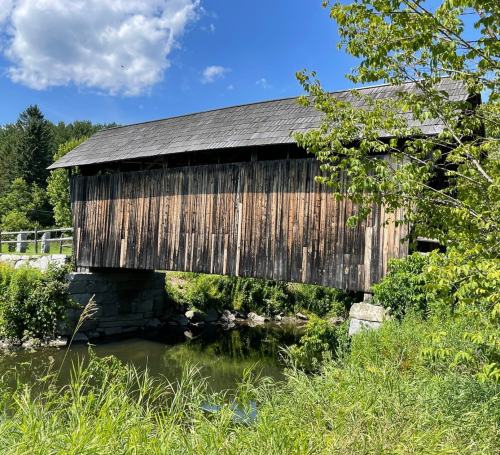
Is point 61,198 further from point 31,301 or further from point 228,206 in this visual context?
point 228,206

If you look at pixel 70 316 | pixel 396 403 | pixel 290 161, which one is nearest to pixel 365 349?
pixel 396 403

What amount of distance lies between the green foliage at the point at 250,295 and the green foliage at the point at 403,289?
8.26m

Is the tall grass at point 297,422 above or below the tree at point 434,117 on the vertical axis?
below

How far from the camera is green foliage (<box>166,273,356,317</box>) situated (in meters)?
14.8

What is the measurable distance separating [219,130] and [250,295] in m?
7.88

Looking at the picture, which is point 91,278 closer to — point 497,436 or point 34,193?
point 497,436

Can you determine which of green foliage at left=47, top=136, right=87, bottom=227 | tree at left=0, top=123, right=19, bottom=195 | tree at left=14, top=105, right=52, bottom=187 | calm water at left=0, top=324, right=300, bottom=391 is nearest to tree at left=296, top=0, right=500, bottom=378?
calm water at left=0, top=324, right=300, bottom=391

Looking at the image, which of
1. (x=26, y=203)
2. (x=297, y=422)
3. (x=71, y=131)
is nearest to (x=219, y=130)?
(x=297, y=422)

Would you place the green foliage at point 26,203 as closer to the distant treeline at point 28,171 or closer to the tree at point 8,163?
the distant treeline at point 28,171

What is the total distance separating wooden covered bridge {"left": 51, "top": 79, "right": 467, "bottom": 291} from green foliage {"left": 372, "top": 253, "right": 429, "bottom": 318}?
1.93 ft

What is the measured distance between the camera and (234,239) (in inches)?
346

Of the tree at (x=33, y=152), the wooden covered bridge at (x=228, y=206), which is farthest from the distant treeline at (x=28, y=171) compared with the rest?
the wooden covered bridge at (x=228, y=206)

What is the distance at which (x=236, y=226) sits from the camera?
8766mm

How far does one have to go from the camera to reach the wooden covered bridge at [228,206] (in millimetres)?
7543
